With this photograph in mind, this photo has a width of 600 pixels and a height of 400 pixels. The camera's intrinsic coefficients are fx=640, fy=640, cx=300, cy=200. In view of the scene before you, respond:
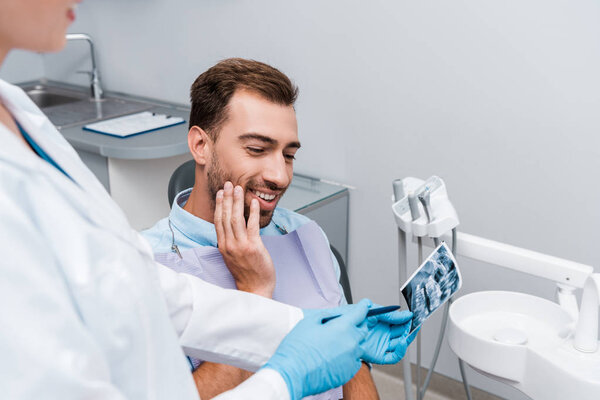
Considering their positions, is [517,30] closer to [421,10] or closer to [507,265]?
[421,10]

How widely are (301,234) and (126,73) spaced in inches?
65.1

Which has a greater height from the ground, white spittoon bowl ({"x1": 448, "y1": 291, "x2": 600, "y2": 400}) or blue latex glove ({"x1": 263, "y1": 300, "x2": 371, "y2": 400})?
blue latex glove ({"x1": 263, "y1": 300, "x2": 371, "y2": 400})

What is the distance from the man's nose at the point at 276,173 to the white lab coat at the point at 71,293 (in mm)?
621

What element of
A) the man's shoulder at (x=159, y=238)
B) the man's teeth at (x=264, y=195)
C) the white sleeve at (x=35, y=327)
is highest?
the white sleeve at (x=35, y=327)

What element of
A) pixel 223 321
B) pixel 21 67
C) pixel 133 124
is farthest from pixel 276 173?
pixel 21 67

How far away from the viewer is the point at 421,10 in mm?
1925

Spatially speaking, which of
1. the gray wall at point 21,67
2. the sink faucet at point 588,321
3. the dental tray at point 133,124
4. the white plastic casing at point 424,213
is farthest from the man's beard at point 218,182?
the gray wall at point 21,67

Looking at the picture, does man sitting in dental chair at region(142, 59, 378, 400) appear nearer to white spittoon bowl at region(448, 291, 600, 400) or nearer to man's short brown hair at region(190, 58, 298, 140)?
man's short brown hair at region(190, 58, 298, 140)

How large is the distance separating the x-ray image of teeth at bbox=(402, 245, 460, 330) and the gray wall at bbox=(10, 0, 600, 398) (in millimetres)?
730

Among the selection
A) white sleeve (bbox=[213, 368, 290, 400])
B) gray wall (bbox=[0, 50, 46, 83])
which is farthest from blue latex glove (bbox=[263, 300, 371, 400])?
gray wall (bbox=[0, 50, 46, 83])

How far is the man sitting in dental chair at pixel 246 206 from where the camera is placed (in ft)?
4.31

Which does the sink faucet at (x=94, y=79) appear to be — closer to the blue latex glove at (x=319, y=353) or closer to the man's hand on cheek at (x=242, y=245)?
the man's hand on cheek at (x=242, y=245)

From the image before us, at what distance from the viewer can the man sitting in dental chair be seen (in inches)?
51.7

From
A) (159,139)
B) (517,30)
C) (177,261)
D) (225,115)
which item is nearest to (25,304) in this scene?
(177,261)
